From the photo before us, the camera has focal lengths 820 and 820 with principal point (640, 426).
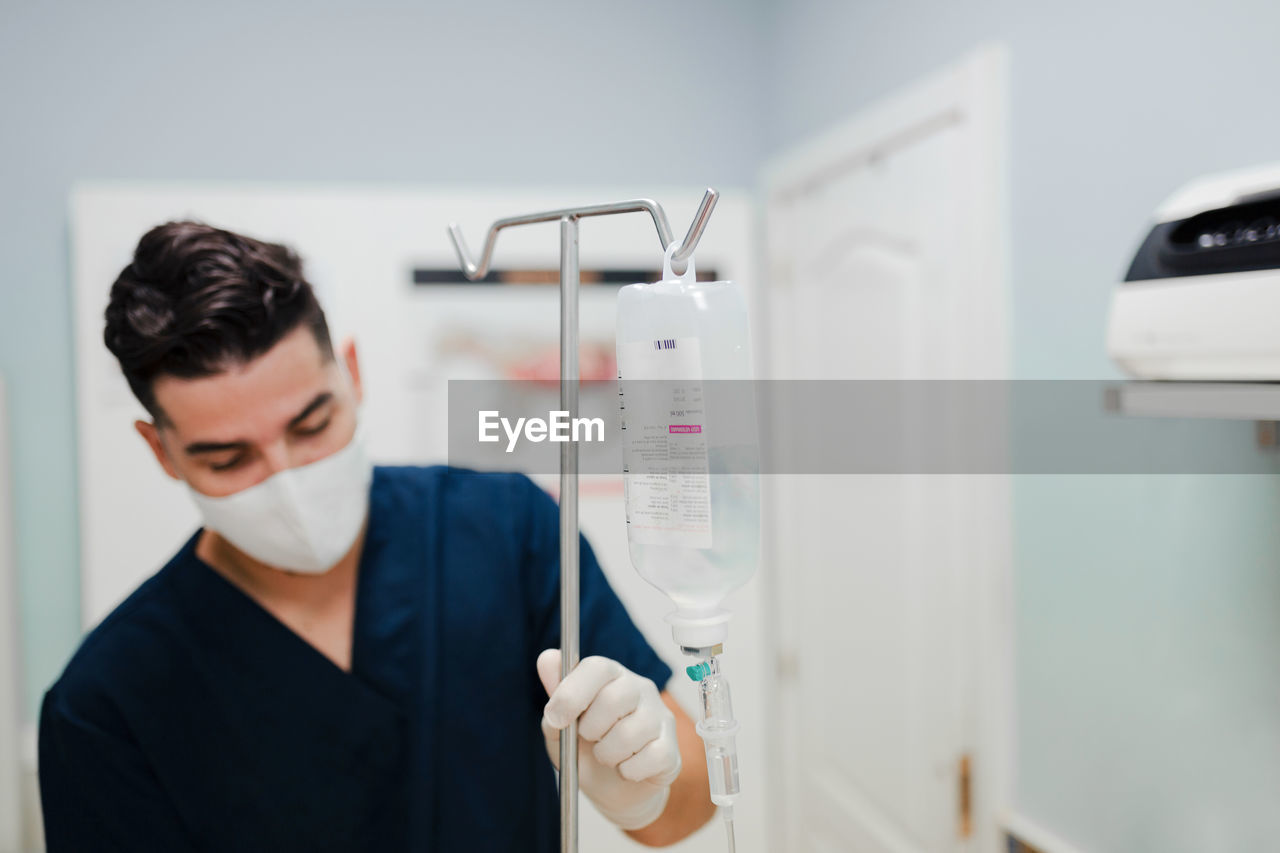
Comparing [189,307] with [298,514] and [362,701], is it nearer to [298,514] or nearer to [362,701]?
[298,514]

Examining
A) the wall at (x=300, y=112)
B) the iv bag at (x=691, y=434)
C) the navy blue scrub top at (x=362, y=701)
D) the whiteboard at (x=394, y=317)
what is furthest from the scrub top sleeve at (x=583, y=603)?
the wall at (x=300, y=112)

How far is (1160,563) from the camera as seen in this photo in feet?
3.16


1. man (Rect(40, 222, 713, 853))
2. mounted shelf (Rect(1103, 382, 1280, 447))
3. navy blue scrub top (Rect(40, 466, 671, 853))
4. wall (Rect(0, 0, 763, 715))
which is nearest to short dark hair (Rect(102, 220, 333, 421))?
man (Rect(40, 222, 713, 853))

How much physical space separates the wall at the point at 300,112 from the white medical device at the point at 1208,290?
124 centimetres

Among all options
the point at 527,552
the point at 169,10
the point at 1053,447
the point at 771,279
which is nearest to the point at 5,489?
the point at 169,10

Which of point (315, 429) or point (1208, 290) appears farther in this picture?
point (315, 429)

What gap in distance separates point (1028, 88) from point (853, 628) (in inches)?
40.0

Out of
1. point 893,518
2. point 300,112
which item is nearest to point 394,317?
point 300,112

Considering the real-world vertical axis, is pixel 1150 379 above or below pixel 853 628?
above

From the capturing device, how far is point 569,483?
493 millimetres

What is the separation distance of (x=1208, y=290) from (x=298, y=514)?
2.74ft

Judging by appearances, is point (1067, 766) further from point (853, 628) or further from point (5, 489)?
point (5, 489)

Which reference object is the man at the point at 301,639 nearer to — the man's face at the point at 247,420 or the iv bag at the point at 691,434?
the man's face at the point at 247,420

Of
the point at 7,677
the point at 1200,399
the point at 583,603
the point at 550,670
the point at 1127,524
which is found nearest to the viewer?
the point at 550,670
